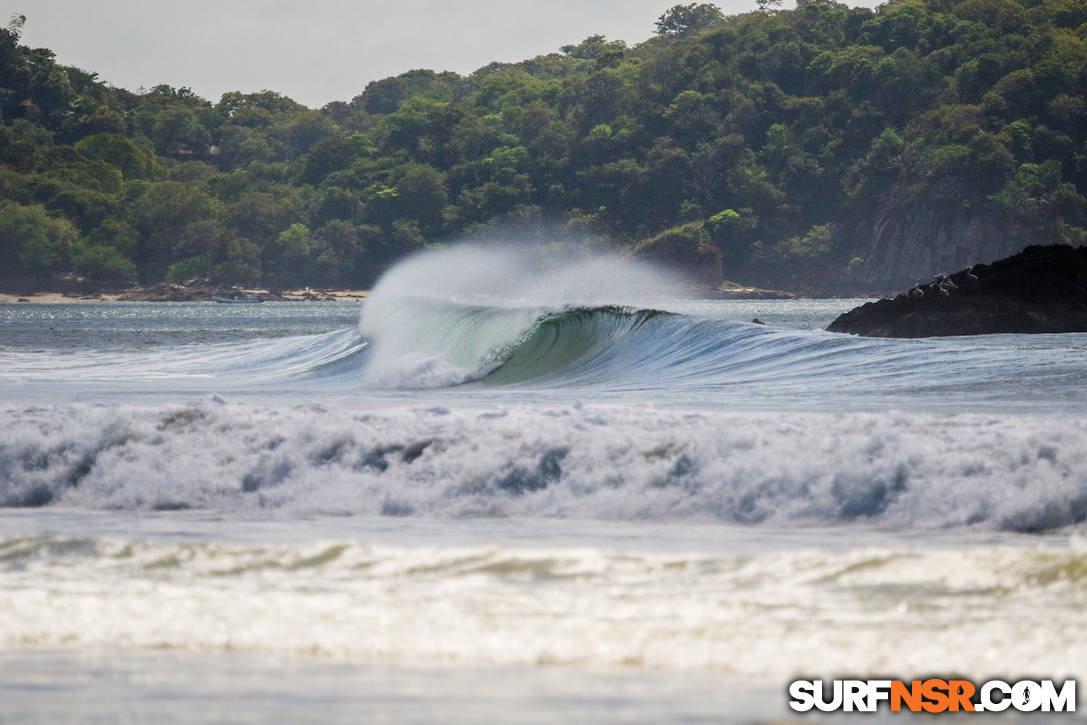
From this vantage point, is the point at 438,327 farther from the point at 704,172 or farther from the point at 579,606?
→ the point at 704,172

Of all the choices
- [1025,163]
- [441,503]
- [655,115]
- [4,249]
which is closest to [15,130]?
[4,249]

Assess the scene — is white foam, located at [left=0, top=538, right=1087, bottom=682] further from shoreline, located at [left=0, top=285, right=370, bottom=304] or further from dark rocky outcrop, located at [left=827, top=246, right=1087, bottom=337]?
shoreline, located at [left=0, top=285, right=370, bottom=304]

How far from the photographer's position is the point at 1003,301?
965 inches

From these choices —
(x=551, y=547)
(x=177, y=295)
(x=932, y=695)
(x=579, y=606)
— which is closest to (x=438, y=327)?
(x=551, y=547)

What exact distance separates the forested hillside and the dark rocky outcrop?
95996 millimetres

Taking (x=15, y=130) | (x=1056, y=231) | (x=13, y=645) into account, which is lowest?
(x=13, y=645)

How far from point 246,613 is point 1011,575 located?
3.70 m

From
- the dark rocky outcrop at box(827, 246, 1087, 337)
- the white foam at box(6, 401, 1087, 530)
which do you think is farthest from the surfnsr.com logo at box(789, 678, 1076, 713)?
the dark rocky outcrop at box(827, 246, 1087, 337)

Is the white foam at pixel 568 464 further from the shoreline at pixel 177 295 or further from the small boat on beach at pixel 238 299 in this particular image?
the shoreline at pixel 177 295

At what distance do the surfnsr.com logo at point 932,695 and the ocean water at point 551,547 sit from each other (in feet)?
0.39

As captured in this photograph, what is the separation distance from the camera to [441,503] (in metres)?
10.2

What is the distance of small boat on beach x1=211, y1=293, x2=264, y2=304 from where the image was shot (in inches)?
4855

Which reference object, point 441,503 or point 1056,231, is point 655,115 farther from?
point 441,503

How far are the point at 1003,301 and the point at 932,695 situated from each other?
20.5m
